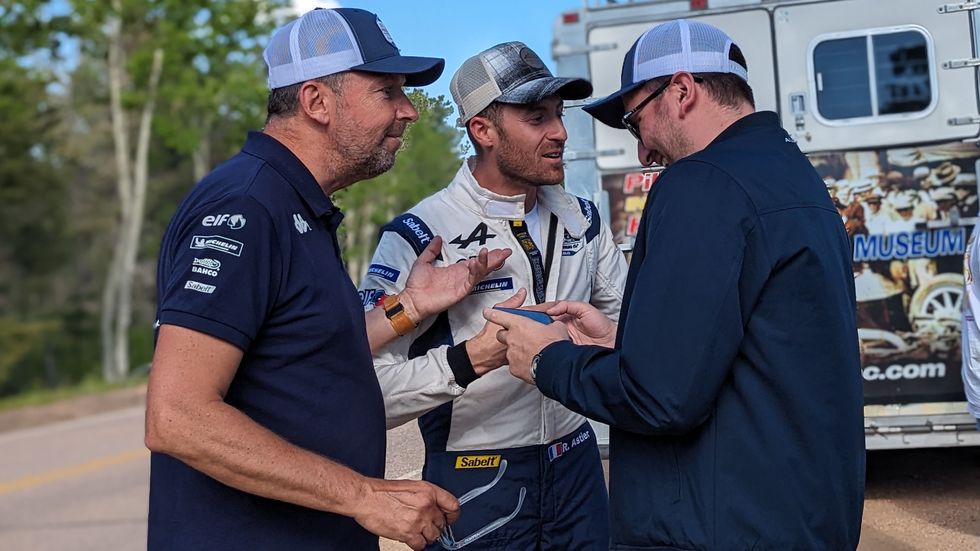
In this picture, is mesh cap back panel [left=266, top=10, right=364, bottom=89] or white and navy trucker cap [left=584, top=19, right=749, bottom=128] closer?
white and navy trucker cap [left=584, top=19, right=749, bottom=128]

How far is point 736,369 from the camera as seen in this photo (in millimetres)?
2334

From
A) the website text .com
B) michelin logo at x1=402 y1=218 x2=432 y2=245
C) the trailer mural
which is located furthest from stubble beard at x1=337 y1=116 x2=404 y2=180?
the website text .com

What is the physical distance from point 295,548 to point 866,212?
16.9 ft

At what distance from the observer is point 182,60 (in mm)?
25734

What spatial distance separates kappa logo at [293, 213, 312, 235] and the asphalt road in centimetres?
111

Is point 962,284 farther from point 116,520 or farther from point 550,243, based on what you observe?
point 116,520

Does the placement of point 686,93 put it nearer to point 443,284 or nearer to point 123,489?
point 443,284

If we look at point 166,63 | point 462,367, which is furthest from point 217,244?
point 166,63

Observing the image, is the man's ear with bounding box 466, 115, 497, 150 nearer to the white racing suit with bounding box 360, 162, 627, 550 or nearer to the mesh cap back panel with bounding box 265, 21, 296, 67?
the white racing suit with bounding box 360, 162, 627, 550

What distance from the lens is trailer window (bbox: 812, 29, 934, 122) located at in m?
6.57

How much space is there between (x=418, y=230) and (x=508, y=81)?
1.71 feet

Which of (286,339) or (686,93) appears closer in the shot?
(286,339)

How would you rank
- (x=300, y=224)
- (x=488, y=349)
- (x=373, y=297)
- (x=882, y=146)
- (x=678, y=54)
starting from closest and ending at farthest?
(x=300, y=224) → (x=678, y=54) → (x=488, y=349) → (x=373, y=297) → (x=882, y=146)

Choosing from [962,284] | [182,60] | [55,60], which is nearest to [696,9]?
[962,284]
